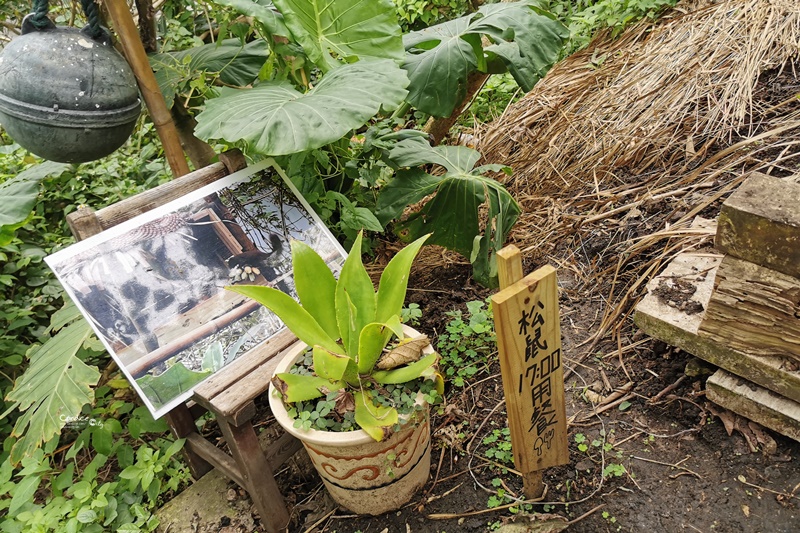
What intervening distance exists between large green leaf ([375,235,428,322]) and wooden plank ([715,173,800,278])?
68 centimetres

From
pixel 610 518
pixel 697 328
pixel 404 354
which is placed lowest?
pixel 610 518

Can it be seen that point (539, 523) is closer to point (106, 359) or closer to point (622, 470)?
point (622, 470)

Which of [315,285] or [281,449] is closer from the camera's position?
[315,285]

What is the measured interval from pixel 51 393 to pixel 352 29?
4.74 feet

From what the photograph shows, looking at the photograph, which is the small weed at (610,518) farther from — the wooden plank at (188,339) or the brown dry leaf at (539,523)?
the wooden plank at (188,339)

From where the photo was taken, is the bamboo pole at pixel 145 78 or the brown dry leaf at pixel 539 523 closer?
the brown dry leaf at pixel 539 523

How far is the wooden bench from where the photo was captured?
4.88 feet

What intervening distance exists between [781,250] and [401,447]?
0.97m

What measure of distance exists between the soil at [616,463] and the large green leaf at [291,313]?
1.73 feet

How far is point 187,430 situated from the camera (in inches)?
72.4

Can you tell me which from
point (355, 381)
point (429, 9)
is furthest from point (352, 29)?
point (429, 9)

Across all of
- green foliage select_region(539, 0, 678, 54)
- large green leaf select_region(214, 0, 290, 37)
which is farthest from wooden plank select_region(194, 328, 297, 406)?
green foliage select_region(539, 0, 678, 54)

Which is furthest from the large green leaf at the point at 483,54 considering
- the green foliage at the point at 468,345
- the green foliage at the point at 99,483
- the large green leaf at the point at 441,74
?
the green foliage at the point at 99,483

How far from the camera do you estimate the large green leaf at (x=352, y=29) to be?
188 centimetres
